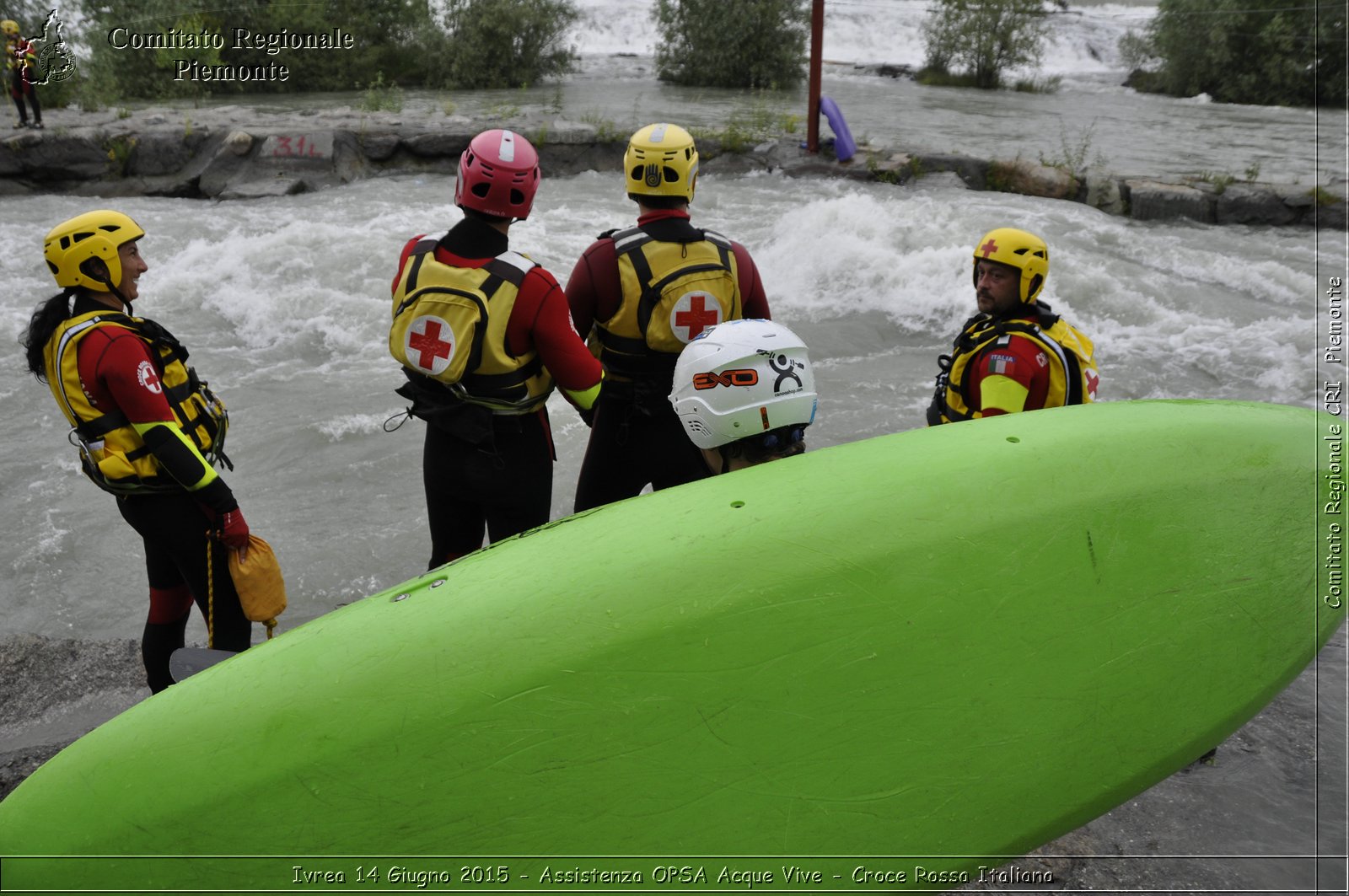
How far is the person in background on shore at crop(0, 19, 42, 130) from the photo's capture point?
39.4 ft

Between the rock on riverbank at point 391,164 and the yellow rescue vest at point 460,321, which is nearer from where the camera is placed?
the yellow rescue vest at point 460,321

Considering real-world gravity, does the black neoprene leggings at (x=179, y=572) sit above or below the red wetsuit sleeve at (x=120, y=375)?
below

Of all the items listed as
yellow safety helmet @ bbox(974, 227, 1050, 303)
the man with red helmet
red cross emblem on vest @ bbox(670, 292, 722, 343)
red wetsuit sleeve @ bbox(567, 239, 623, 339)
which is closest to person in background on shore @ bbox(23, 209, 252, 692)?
the man with red helmet

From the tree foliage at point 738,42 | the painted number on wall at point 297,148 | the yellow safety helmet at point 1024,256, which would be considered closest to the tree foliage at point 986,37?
the tree foliage at point 738,42

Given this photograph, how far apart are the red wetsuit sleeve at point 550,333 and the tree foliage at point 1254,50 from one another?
68.6 feet

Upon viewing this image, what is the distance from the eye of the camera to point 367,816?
1964 mm

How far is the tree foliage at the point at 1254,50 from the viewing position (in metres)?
19.4

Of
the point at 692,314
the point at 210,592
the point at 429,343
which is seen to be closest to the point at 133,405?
the point at 210,592

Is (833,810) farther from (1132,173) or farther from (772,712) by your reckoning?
(1132,173)

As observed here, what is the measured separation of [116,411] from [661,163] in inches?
69.3

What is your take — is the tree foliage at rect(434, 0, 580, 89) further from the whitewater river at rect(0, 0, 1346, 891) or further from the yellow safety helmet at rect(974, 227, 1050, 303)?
the yellow safety helmet at rect(974, 227, 1050, 303)

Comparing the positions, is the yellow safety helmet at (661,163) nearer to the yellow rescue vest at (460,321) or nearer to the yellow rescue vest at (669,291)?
the yellow rescue vest at (669,291)

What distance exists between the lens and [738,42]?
20891 millimetres

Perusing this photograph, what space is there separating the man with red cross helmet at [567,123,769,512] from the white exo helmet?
78 centimetres
